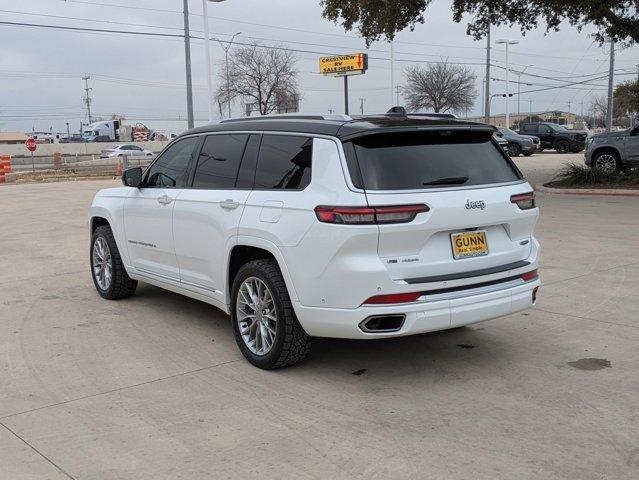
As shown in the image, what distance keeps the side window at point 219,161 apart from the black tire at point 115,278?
5.50 ft

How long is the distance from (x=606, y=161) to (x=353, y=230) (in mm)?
16519

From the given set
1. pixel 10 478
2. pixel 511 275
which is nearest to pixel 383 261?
pixel 511 275

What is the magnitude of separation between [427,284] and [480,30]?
18.5 metres

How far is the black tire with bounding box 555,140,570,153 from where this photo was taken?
38500 millimetres

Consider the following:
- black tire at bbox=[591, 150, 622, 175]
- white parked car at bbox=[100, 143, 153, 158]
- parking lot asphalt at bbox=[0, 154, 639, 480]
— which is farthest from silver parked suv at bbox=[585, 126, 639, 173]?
white parked car at bbox=[100, 143, 153, 158]

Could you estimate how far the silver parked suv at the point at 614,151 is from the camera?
58.5 feet

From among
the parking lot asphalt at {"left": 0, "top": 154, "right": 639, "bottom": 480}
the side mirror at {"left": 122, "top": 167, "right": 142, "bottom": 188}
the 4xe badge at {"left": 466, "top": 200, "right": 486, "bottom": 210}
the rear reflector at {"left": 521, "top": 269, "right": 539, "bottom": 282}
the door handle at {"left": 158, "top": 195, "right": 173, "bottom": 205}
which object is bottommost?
the parking lot asphalt at {"left": 0, "top": 154, "right": 639, "bottom": 480}

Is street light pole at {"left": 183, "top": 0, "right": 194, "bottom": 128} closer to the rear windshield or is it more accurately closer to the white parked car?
the white parked car

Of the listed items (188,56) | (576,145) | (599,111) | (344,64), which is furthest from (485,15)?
(599,111)

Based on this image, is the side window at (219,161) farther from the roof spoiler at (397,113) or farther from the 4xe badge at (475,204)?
the 4xe badge at (475,204)

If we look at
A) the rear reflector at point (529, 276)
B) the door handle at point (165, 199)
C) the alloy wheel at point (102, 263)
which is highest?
the door handle at point (165, 199)

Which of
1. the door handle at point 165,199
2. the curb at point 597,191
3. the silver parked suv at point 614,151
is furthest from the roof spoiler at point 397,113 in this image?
the silver parked suv at point 614,151

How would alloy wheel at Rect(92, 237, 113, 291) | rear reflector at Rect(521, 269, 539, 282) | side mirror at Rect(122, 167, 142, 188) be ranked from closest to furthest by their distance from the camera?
rear reflector at Rect(521, 269, 539, 282), side mirror at Rect(122, 167, 142, 188), alloy wheel at Rect(92, 237, 113, 291)

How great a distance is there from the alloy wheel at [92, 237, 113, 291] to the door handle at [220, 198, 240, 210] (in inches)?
90.4
